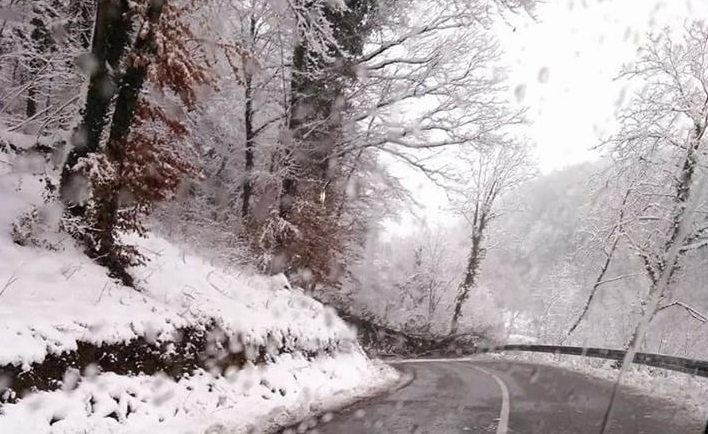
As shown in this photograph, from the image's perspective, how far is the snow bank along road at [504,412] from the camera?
8.00 meters

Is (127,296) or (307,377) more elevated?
(127,296)

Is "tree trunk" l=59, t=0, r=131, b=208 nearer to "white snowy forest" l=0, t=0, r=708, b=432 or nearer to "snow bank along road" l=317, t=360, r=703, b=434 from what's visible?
"white snowy forest" l=0, t=0, r=708, b=432

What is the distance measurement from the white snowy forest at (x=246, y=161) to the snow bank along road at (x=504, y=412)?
1.27 meters

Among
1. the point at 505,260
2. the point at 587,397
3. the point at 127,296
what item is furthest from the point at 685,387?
the point at 505,260

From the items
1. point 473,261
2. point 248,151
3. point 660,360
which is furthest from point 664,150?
point 473,261

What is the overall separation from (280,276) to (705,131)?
609 inches

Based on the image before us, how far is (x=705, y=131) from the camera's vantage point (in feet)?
67.4

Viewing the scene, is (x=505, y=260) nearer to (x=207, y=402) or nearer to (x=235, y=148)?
(x=235, y=148)

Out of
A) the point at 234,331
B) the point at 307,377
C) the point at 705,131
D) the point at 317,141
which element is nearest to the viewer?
the point at 234,331

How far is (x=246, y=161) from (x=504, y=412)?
13625mm

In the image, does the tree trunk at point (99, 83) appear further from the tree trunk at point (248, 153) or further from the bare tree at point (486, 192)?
the bare tree at point (486, 192)

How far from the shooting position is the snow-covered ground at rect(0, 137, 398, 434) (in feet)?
18.5

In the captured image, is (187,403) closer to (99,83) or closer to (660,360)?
(99,83)

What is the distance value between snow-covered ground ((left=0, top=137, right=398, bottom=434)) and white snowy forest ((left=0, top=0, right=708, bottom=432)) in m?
0.04
